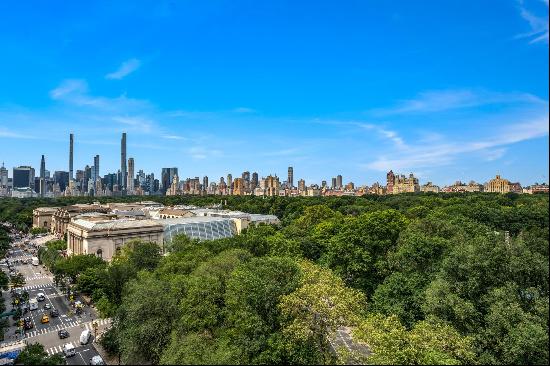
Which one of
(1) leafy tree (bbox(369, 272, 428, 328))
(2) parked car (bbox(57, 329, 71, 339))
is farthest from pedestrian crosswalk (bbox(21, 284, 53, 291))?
(1) leafy tree (bbox(369, 272, 428, 328))

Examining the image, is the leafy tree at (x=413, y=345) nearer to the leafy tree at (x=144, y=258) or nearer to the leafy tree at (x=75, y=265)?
the leafy tree at (x=144, y=258)

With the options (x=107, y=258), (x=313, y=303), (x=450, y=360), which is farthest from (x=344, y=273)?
(x=107, y=258)

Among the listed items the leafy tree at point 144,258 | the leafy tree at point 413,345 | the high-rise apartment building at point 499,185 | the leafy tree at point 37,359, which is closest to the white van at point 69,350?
the leafy tree at point 144,258

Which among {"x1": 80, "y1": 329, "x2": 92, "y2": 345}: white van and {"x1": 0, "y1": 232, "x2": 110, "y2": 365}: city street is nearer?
{"x1": 0, "y1": 232, "x2": 110, "y2": 365}: city street

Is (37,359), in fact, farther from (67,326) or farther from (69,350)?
(67,326)

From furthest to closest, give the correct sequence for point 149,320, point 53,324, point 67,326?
point 53,324
point 67,326
point 149,320

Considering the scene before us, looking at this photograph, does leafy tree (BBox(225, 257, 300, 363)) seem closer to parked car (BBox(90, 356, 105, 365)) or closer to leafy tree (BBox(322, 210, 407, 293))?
parked car (BBox(90, 356, 105, 365))

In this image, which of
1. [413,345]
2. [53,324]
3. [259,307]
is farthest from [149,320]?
[53,324]

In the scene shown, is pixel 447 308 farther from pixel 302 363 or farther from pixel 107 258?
pixel 107 258
